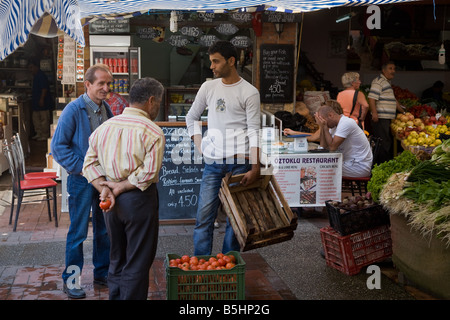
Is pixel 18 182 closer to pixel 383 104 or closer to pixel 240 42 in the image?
pixel 240 42

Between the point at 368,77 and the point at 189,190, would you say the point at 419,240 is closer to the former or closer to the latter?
→ the point at 189,190

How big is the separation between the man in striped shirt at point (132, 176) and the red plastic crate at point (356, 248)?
2112 mm

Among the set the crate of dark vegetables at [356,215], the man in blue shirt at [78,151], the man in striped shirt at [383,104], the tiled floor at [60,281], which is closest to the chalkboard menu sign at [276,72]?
the man in striped shirt at [383,104]

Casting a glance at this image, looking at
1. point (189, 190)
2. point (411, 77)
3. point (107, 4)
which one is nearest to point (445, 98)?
point (411, 77)

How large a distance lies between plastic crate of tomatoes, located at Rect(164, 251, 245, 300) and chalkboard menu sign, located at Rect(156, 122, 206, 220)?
9.37ft

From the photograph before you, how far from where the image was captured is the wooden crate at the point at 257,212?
4832 millimetres

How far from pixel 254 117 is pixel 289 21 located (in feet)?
16.2

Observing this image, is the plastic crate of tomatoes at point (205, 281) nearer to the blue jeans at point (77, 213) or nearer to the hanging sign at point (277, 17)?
the blue jeans at point (77, 213)

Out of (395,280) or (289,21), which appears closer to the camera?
(395,280)

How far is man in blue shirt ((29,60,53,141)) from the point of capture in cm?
1401

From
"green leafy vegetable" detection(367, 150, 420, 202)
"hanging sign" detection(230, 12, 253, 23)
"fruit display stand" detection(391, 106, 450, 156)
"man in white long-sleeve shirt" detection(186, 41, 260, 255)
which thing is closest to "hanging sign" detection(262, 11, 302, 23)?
"hanging sign" detection(230, 12, 253, 23)

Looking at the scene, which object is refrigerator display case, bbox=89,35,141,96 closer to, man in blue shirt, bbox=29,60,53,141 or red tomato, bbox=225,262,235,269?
man in blue shirt, bbox=29,60,53,141

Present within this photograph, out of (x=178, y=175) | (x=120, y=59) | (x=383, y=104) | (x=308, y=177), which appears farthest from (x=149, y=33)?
(x=383, y=104)

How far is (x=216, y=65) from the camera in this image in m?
5.23
